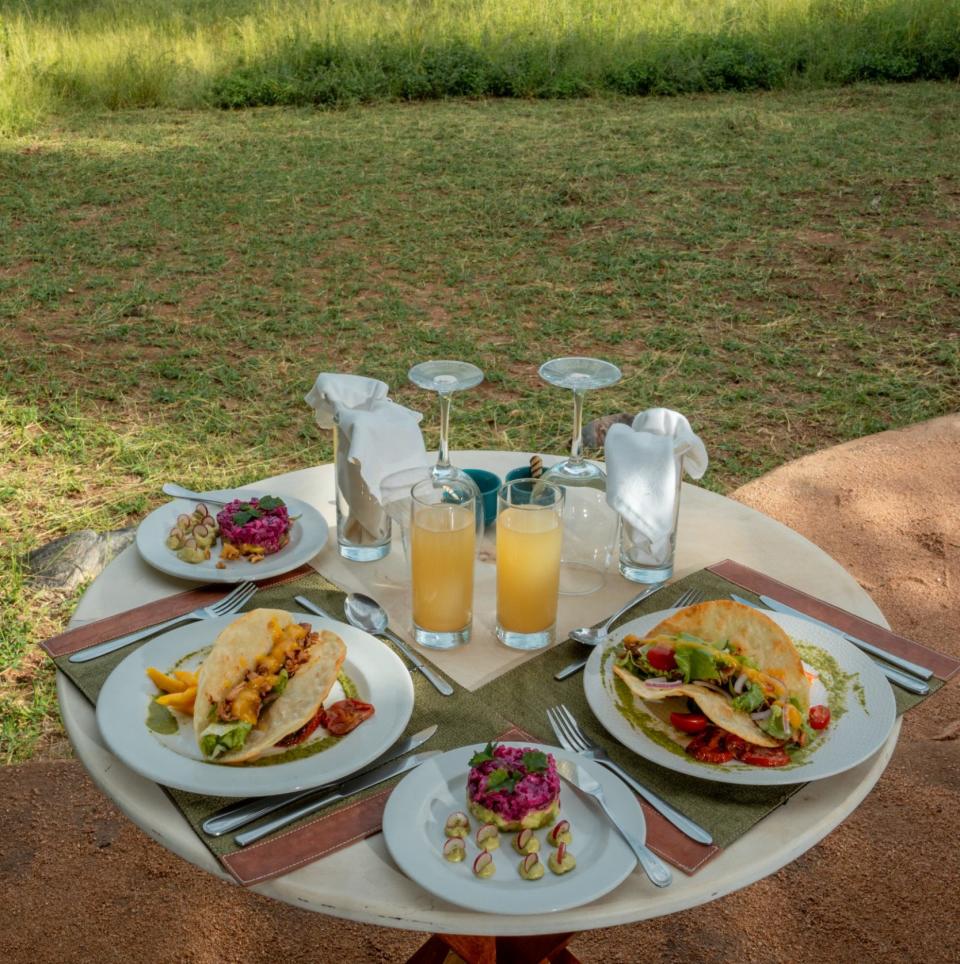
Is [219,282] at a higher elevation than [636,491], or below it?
below

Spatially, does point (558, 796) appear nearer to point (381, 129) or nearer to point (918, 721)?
point (918, 721)

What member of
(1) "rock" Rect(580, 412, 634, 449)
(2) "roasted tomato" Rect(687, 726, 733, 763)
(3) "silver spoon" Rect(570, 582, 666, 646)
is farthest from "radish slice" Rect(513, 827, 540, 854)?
(1) "rock" Rect(580, 412, 634, 449)

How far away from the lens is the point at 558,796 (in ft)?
3.43

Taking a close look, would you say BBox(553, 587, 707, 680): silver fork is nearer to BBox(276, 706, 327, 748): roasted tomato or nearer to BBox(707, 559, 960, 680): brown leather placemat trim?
BBox(707, 559, 960, 680): brown leather placemat trim

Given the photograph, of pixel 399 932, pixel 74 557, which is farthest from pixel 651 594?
pixel 74 557

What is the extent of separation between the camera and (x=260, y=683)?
120 cm

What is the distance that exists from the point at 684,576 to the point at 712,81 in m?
8.01

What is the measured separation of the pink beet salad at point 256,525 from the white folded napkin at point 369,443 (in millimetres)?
111

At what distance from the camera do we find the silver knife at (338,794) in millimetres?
1042

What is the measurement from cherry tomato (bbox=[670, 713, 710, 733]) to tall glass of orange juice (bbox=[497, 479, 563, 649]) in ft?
0.75

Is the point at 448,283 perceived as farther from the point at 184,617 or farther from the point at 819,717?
the point at 819,717

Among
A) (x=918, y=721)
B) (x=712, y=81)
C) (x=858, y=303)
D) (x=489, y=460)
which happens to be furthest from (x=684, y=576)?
(x=712, y=81)

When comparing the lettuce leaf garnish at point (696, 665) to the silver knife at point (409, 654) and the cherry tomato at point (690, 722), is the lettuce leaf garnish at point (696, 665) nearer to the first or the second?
the cherry tomato at point (690, 722)

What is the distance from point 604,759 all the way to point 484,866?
0.71 ft
